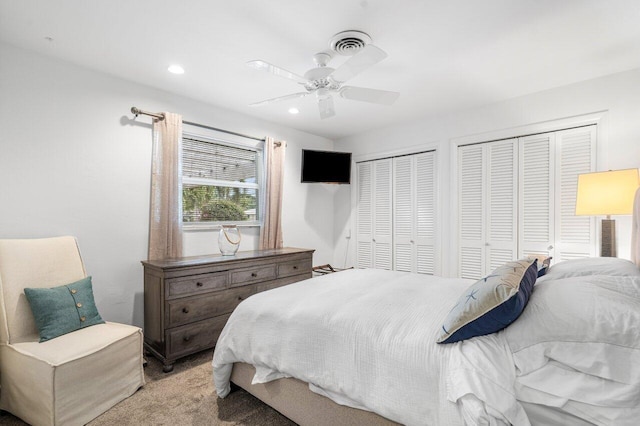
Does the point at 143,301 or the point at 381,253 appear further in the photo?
the point at 381,253

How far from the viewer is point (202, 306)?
2758mm

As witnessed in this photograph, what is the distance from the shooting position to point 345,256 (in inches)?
196

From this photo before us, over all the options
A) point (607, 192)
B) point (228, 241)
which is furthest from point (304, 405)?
point (607, 192)

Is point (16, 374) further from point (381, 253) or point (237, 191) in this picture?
point (381, 253)

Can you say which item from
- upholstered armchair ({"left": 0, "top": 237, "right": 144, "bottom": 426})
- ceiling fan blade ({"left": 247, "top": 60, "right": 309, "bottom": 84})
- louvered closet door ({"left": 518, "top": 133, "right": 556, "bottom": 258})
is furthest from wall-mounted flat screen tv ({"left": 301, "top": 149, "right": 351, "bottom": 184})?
upholstered armchair ({"left": 0, "top": 237, "right": 144, "bottom": 426})

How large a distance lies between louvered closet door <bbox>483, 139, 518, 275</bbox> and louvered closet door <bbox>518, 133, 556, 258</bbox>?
75 millimetres

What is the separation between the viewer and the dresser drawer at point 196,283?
257 centimetres

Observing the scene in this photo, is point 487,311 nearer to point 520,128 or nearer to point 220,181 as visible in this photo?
point 520,128

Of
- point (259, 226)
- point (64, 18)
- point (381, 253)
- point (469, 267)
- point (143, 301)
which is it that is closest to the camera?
point (64, 18)

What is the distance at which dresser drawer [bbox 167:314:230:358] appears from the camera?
8.39ft

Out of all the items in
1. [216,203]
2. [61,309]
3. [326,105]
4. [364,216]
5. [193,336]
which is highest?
[326,105]

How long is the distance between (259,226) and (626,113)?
395 cm

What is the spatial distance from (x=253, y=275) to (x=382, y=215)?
2219 millimetres

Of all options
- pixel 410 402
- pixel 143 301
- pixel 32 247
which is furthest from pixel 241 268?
pixel 410 402
